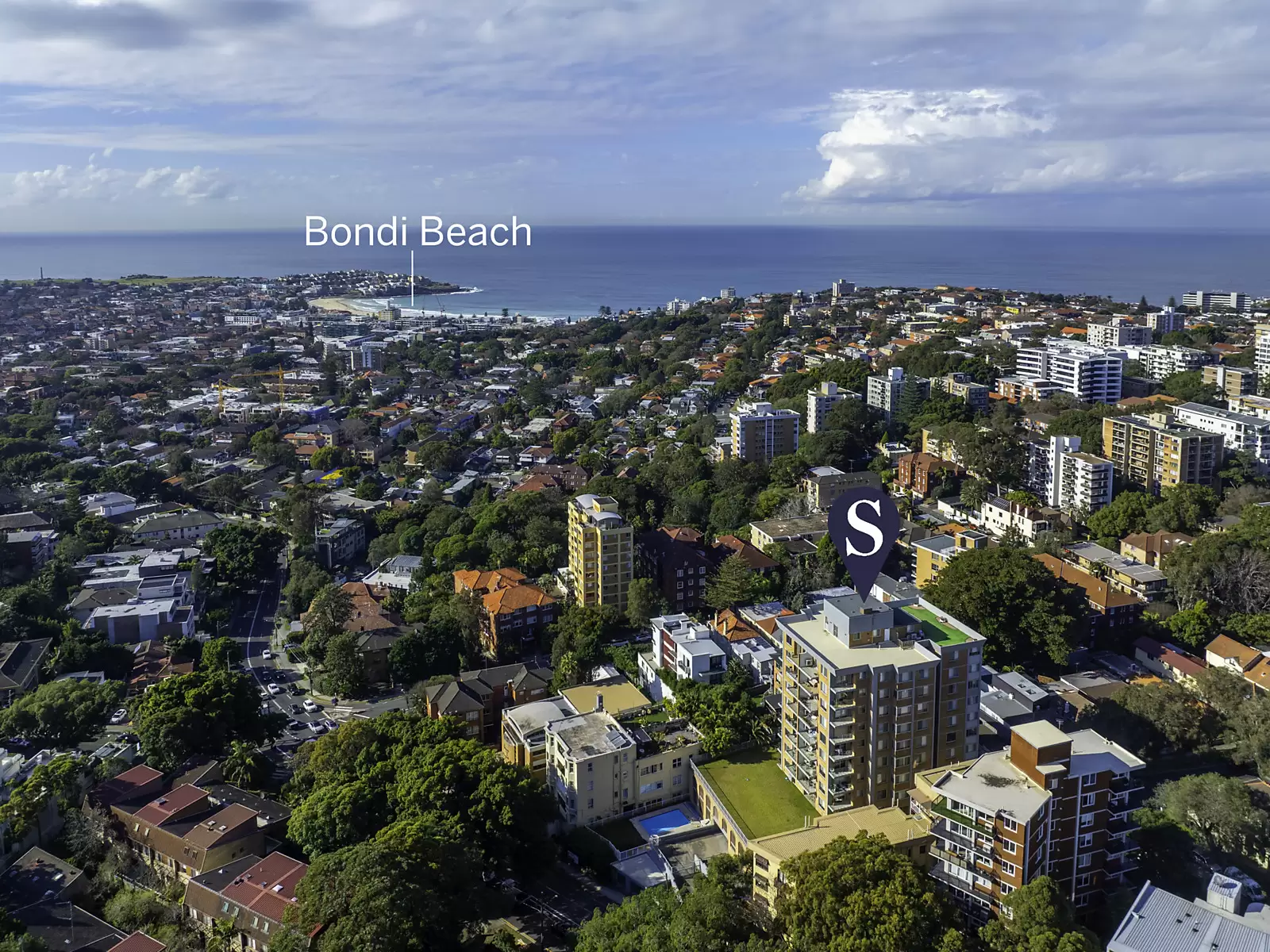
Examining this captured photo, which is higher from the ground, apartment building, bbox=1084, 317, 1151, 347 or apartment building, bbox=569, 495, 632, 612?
apartment building, bbox=1084, 317, 1151, 347

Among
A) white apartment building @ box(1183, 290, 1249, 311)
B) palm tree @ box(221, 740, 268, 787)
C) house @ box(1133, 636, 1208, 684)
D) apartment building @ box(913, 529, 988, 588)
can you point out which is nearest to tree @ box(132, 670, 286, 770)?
palm tree @ box(221, 740, 268, 787)

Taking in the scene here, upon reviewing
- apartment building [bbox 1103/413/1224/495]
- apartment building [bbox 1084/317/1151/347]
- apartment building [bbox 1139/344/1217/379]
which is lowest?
apartment building [bbox 1103/413/1224/495]

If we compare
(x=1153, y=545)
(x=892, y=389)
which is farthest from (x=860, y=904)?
(x=892, y=389)

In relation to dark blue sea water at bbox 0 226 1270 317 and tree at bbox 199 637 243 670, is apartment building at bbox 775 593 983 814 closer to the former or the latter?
tree at bbox 199 637 243 670

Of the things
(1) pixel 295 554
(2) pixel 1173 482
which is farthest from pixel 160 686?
(2) pixel 1173 482

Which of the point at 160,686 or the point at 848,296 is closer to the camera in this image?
the point at 160,686

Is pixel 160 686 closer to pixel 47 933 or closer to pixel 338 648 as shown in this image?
pixel 338 648

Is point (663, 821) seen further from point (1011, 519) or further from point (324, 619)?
point (1011, 519)
